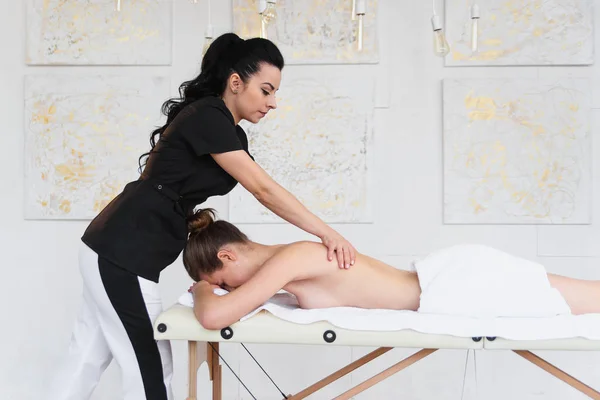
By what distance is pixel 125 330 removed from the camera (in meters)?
1.62

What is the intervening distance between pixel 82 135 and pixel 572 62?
2.14 metres

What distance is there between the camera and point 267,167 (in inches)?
113

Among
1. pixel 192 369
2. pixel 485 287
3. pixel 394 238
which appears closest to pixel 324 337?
pixel 192 369

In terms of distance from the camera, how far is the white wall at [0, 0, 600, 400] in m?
2.82

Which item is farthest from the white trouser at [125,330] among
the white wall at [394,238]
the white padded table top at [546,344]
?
the white wall at [394,238]

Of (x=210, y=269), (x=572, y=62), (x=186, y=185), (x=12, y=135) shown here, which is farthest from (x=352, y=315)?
(x=12, y=135)

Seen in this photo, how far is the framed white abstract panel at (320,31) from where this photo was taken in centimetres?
284

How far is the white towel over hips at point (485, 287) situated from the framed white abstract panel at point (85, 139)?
1608mm

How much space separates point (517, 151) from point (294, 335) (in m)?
1.65

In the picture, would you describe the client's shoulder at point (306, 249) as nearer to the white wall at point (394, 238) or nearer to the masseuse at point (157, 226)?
the masseuse at point (157, 226)

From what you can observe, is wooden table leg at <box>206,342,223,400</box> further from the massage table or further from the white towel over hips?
the white towel over hips

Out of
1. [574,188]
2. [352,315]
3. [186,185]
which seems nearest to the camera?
[352,315]

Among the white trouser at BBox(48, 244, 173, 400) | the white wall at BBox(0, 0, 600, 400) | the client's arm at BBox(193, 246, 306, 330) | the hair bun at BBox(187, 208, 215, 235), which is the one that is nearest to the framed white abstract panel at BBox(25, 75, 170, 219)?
the white wall at BBox(0, 0, 600, 400)

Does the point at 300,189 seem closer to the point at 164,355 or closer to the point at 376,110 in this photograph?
the point at 376,110
